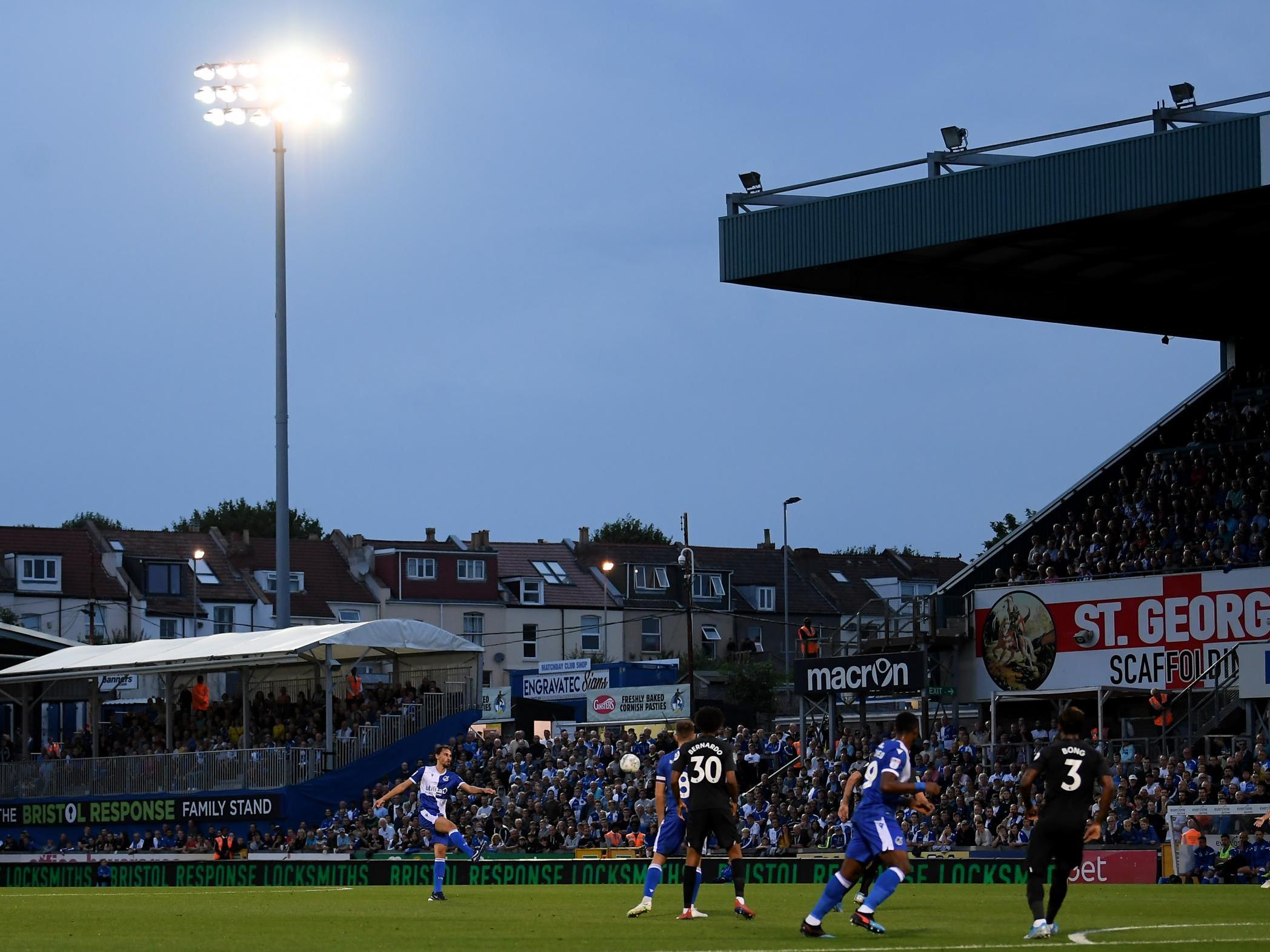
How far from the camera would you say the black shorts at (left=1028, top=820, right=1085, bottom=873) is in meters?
14.9

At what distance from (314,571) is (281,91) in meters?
53.9

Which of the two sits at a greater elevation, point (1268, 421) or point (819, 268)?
point (819, 268)

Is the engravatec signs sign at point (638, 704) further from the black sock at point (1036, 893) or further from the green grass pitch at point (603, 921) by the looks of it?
the black sock at point (1036, 893)

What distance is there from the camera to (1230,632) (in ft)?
126

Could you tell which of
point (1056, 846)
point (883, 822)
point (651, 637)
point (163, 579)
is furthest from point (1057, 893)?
point (651, 637)

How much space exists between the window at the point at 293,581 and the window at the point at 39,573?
1040cm

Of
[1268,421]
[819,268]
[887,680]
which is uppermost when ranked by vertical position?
[819,268]

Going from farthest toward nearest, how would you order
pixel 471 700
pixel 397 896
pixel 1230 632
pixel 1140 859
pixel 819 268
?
pixel 471 700 → pixel 819 268 → pixel 1230 632 → pixel 1140 859 → pixel 397 896

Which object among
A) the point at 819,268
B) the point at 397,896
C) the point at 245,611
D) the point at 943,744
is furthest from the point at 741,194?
the point at 245,611

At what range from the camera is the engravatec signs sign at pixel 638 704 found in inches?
1916

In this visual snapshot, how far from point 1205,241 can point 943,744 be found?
12.0m

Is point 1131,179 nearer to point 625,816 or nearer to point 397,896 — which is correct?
point 625,816

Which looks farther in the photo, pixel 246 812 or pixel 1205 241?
pixel 246 812

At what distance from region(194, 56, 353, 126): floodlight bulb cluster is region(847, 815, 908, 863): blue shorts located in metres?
29.9
